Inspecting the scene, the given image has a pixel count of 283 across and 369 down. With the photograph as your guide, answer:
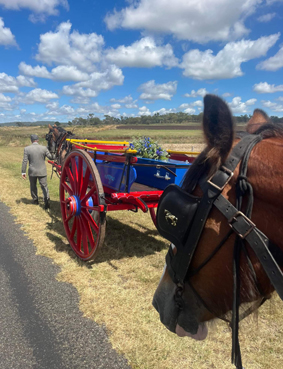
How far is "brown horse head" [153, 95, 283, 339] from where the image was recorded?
83 cm

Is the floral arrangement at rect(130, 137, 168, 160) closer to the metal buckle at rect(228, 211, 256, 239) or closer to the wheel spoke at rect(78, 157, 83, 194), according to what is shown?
the wheel spoke at rect(78, 157, 83, 194)

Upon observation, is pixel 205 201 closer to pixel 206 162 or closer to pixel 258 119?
pixel 206 162

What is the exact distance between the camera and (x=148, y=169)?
4176 millimetres

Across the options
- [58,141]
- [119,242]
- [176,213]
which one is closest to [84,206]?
[119,242]

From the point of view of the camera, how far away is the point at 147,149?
12.7ft

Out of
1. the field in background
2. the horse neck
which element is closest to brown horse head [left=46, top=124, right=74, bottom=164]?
the field in background

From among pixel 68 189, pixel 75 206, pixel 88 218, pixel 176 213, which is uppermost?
pixel 176 213

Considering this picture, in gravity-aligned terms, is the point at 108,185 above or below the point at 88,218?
above

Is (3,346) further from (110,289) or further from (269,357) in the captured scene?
(269,357)

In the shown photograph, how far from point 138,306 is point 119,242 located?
1.80 m

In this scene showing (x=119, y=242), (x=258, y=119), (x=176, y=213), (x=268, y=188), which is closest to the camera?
(x=268, y=188)

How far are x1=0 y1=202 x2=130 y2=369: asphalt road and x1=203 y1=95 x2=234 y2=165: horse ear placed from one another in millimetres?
2092

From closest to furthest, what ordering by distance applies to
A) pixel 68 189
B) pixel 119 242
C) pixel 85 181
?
pixel 85 181 → pixel 68 189 → pixel 119 242

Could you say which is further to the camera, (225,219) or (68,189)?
(68,189)
